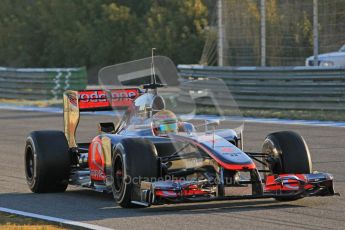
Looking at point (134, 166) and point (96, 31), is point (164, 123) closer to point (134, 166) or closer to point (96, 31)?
point (134, 166)

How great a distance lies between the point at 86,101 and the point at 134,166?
2982 mm

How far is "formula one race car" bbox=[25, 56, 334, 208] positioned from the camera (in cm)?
948

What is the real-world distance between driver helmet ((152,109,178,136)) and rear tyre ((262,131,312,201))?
103 cm

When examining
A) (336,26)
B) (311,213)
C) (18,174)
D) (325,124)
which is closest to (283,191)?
(311,213)

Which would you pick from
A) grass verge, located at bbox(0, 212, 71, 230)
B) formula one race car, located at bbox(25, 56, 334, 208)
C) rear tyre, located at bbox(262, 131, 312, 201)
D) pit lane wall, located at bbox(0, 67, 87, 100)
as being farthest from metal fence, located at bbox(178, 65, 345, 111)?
grass verge, located at bbox(0, 212, 71, 230)

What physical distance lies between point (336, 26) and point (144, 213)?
693 inches

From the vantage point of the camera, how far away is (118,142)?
1010 cm

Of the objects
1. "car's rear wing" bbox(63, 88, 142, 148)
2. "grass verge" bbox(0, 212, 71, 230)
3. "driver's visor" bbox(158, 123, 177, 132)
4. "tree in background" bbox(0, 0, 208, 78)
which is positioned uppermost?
"tree in background" bbox(0, 0, 208, 78)

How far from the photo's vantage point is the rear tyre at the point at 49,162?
1125 cm

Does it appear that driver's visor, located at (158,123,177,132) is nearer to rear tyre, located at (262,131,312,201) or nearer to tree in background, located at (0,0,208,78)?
rear tyre, located at (262,131,312,201)

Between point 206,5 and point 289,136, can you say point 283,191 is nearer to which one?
point 289,136

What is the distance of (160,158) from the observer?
9828mm

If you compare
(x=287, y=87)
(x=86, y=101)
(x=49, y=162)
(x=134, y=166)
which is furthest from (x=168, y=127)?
(x=287, y=87)

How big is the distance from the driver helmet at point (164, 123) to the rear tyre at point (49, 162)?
4.13 ft
